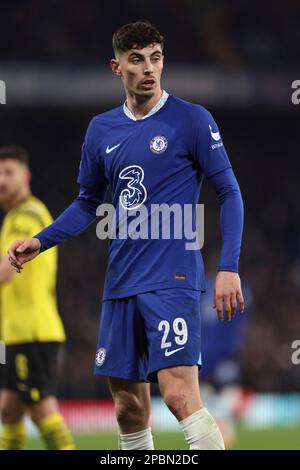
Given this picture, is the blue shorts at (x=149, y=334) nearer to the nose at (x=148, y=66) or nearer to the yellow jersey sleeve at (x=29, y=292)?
the nose at (x=148, y=66)

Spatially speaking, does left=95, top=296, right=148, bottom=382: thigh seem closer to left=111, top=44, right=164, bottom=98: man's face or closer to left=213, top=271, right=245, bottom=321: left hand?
left=213, top=271, right=245, bottom=321: left hand

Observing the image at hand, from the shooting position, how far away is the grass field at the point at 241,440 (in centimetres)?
927

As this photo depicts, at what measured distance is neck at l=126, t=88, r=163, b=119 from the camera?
4.89 m

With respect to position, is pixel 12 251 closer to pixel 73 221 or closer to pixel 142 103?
pixel 73 221

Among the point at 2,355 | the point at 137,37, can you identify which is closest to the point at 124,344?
the point at 137,37

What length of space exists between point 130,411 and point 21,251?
0.86 m

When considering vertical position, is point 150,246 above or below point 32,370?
above

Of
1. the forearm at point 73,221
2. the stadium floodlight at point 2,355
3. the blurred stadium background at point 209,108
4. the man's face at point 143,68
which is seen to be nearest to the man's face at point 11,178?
the stadium floodlight at point 2,355

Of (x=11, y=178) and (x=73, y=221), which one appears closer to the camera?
(x=73, y=221)

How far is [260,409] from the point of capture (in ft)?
47.1

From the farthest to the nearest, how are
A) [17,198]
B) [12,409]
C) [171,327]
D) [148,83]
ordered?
[17,198] → [12,409] → [148,83] → [171,327]

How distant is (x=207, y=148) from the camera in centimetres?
471

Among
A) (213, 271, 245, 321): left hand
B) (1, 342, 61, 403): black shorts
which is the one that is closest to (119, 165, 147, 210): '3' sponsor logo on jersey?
(213, 271, 245, 321): left hand

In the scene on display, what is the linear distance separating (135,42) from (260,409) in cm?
1018
